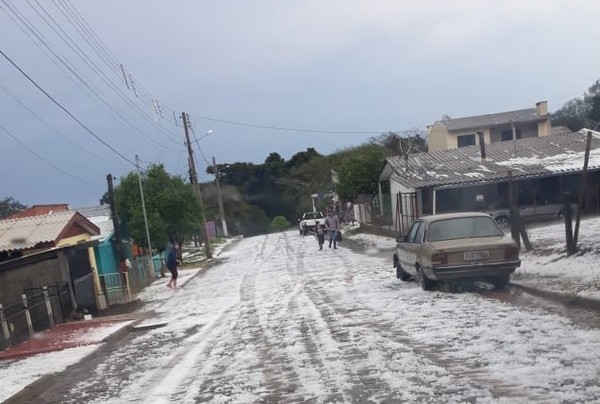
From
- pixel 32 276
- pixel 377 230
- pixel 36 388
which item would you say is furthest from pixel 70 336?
pixel 377 230

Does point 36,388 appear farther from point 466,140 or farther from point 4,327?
point 466,140

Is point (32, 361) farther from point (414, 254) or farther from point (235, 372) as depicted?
point (414, 254)

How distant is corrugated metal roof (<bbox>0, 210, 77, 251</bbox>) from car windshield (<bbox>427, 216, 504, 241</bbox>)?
9923 millimetres

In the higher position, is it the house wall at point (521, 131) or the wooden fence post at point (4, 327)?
the house wall at point (521, 131)

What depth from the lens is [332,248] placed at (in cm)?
3603

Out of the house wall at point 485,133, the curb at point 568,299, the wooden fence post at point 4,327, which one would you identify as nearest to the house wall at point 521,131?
the house wall at point 485,133

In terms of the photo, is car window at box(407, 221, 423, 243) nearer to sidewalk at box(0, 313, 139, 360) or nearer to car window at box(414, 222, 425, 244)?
car window at box(414, 222, 425, 244)

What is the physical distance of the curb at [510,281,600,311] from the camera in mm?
10493

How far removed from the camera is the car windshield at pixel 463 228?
14.0 metres

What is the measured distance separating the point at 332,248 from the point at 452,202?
620 centimetres

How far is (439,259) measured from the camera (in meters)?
13.4

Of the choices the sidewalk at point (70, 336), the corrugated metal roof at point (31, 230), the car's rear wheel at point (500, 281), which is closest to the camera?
the sidewalk at point (70, 336)

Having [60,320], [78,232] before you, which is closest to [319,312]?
[60,320]

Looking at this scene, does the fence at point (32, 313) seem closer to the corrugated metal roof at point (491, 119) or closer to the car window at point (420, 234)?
the car window at point (420, 234)
